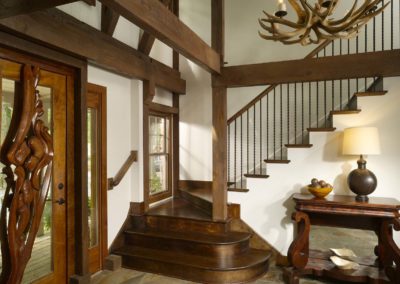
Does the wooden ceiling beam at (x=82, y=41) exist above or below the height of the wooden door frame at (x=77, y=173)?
above

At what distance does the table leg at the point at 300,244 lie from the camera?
3.04m

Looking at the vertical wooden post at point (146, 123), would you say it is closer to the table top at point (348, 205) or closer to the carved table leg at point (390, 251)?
the table top at point (348, 205)

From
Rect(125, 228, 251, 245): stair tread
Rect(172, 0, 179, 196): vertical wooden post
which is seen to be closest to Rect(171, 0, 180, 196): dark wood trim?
Rect(172, 0, 179, 196): vertical wooden post

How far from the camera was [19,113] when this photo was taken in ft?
7.75

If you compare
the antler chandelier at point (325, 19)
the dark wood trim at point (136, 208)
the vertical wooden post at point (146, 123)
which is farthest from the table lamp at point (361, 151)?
the dark wood trim at point (136, 208)

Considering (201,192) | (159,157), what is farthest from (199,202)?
(159,157)

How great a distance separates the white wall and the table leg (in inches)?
17.8

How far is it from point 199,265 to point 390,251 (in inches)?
77.4

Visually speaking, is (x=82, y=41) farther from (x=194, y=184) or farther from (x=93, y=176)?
(x=194, y=184)

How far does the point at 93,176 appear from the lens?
3285mm

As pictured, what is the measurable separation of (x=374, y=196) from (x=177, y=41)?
8.95 feet

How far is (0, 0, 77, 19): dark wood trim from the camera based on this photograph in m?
1.50

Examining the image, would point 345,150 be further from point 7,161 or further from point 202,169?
point 7,161

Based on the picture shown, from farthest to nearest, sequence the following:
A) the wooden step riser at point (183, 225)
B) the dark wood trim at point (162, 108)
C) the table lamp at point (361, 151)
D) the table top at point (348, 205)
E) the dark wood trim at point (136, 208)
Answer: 1. the dark wood trim at point (162, 108)
2. the dark wood trim at point (136, 208)
3. the wooden step riser at point (183, 225)
4. the table lamp at point (361, 151)
5. the table top at point (348, 205)
